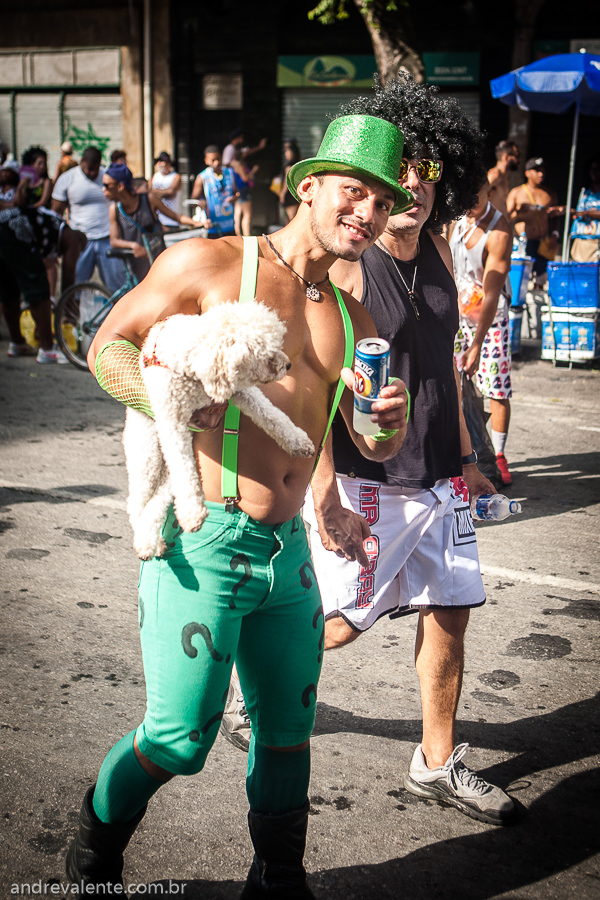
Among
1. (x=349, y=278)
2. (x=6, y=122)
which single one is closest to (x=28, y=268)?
(x=349, y=278)

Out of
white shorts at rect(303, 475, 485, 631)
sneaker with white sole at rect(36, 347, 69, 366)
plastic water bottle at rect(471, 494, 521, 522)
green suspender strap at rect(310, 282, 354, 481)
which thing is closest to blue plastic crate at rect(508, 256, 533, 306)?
sneaker with white sole at rect(36, 347, 69, 366)

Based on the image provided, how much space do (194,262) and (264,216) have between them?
20131 millimetres

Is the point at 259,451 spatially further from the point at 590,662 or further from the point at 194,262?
the point at 590,662

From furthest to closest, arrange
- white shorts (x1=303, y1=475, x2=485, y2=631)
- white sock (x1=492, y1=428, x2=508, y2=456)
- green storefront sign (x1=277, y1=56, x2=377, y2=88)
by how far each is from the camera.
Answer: green storefront sign (x1=277, y1=56, x2=377, y2=88)
white sock (x1=492, y1=428, x2=508, y2=456)
white shorts (x1=303, y1=475, x2=485, y2=631)

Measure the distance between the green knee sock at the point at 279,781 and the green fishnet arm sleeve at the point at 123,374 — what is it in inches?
37.4

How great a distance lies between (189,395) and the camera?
6.17ft

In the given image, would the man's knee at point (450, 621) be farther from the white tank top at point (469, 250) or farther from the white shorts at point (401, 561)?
the white tank top at point (469, 250)

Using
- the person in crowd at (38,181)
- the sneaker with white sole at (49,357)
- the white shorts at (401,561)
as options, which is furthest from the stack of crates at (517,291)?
the white shorts at (401,561)

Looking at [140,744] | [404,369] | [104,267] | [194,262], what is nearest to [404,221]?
[404,369]

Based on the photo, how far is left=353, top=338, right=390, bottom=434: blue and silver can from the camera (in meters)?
2.13

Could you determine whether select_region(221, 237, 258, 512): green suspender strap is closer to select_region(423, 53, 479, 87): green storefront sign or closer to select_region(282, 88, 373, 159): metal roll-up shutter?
select_region(423, 53, 479, 87): green storefront sign

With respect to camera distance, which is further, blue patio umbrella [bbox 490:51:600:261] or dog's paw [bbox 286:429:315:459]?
blue patio umbrella [bbox 490:51:600:261]

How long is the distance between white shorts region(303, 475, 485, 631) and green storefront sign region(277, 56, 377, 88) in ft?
62.2

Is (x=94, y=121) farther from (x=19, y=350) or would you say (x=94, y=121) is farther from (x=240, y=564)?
(x=240, y=564)
